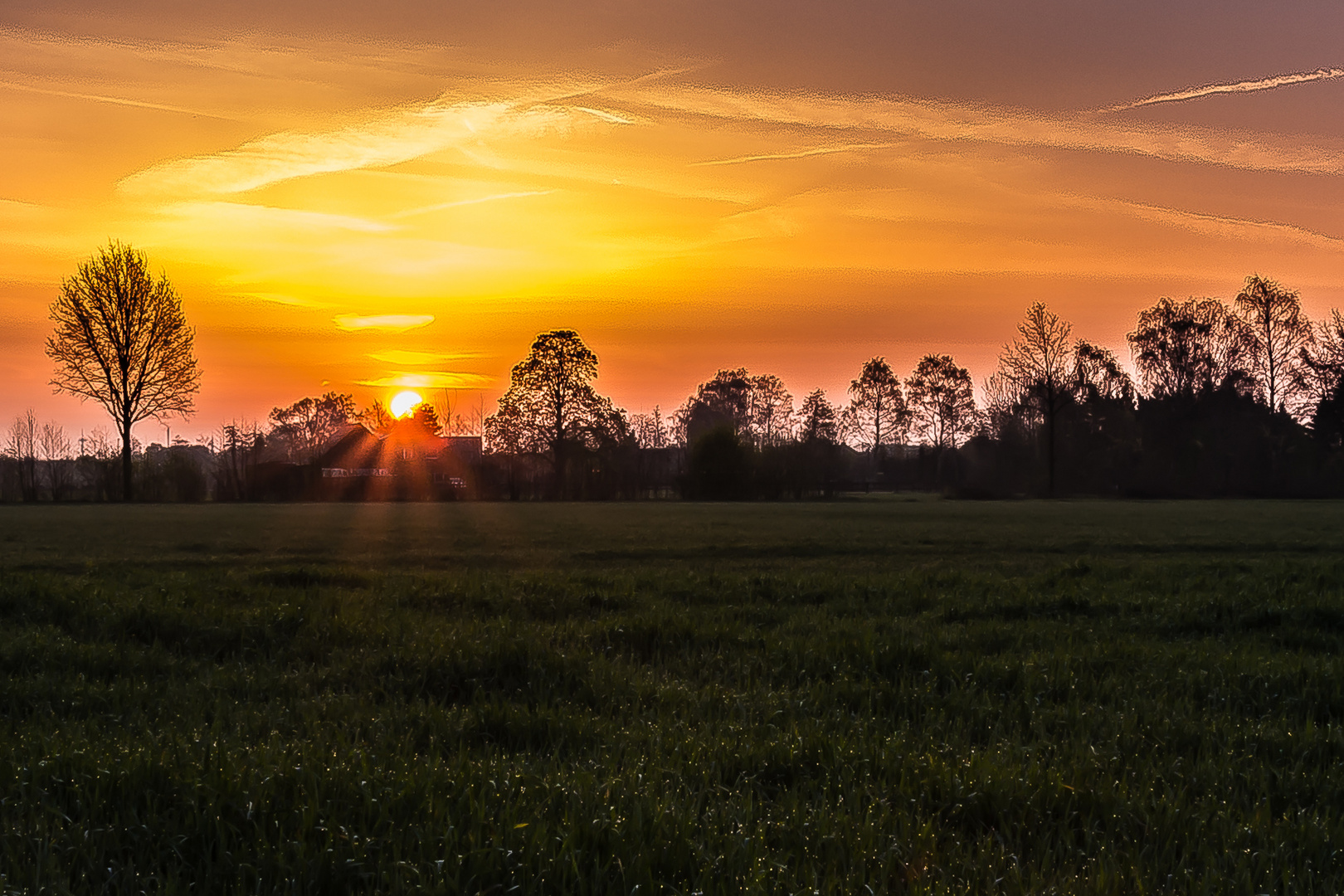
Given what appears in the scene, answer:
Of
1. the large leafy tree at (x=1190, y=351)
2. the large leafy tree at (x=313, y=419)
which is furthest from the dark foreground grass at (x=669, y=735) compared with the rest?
the large leafy tree at (x=313, y=419)

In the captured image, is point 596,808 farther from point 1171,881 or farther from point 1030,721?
point 1030,721

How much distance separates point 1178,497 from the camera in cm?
7875

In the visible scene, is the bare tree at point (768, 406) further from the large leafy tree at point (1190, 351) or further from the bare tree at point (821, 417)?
the large leafy tree at point (1190, 351)

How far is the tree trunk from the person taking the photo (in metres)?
63.8

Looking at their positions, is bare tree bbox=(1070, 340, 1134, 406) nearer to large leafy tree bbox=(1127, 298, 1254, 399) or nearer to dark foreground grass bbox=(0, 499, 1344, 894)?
large leafy tree bbox=(1127, 298, 1254, 399)

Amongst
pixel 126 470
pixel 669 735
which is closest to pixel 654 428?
pixel 126 470

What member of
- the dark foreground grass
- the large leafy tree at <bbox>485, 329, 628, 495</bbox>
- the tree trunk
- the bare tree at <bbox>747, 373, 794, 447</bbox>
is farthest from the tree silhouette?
the dark foreground grass

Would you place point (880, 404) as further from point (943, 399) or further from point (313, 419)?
point (313, 419)

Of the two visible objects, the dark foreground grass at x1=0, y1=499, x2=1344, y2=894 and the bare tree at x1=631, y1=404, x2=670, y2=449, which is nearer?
the dark foreground grass at x1=0, y1=499, x2=1344, y2=894

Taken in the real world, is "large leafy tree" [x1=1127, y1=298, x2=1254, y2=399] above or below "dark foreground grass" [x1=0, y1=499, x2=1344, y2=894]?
above

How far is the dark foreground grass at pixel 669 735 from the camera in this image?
338 cm

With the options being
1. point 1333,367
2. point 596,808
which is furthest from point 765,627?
point 1333,367

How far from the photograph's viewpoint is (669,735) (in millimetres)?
5230

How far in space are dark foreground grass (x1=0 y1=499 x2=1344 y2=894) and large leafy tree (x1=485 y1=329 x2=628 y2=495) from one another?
6549cm
